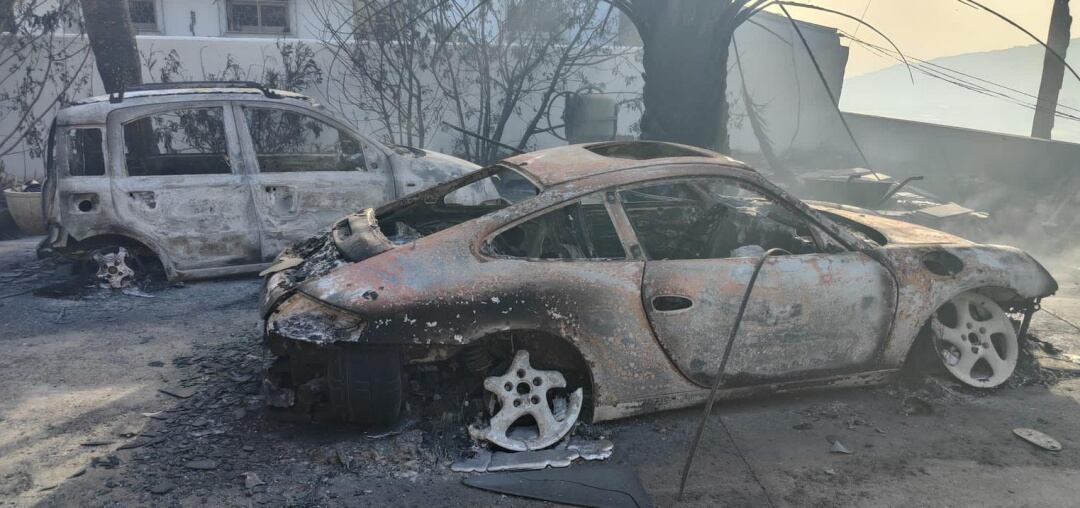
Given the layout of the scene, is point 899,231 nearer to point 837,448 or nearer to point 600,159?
point 837,448

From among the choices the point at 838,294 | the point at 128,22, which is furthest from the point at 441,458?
the point at 128,22

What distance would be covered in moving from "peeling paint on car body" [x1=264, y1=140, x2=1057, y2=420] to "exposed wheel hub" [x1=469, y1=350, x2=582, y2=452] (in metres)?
0.19

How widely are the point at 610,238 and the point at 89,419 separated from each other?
307cm

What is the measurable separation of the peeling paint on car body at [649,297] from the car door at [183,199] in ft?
9.81

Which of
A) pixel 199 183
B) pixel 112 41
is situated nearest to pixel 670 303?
pixel 199 183

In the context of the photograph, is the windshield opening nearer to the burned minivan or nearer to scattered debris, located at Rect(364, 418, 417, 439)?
scattered debris, located at Rect(364, 418, 417, 439)

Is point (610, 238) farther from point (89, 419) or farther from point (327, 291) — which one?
point (89, 419)

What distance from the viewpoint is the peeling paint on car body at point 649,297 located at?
337 centimetres

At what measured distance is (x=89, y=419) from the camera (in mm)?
3779

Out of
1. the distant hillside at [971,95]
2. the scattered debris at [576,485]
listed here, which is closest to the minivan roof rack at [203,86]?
the scattered debris at [576,485]

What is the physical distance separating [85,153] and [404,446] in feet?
13.8

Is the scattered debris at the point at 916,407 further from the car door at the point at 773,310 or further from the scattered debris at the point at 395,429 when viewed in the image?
the scattered debris at the point at 395,429

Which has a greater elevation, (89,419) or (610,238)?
(610,238)

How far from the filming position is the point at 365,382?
3.36 metres
